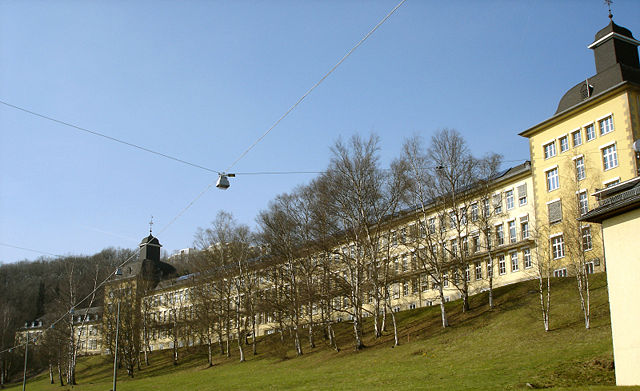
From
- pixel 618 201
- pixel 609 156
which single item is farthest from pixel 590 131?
pixel 618 201

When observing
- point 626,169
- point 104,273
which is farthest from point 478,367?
point 104,273

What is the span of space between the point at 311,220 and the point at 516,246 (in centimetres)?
1904

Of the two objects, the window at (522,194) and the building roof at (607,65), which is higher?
the building roof at (607,65)

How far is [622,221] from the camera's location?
66.3 feet

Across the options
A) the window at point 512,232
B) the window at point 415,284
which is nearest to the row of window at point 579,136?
the window at point 512,232

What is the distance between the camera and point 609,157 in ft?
152

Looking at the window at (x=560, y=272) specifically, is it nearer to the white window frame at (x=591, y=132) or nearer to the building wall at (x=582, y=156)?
the building wall at (x=582, y=156)

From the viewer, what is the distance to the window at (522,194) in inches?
2167

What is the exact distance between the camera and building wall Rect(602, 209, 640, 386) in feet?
62.7

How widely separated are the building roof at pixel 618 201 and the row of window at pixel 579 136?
27.8 metres

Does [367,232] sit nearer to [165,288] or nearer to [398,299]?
[398,299]

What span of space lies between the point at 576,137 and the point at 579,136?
0.34 meters

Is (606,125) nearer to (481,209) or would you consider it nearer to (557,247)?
(557,247)

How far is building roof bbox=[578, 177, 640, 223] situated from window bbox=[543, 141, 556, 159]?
3122 cm
